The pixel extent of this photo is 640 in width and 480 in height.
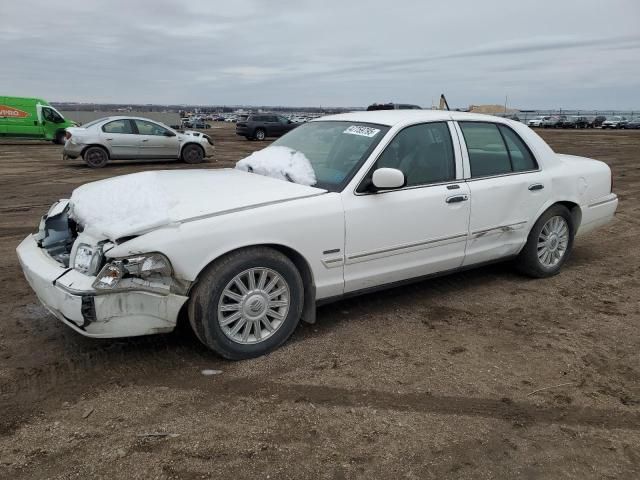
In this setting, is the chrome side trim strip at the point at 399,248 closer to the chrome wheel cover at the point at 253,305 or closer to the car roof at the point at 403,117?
the chrome wheel cover at the point at 253,305

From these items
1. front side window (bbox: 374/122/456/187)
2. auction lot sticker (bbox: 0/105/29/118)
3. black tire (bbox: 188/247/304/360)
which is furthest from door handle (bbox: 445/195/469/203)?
auction lot sticker (bbox: 0/105/29/118)

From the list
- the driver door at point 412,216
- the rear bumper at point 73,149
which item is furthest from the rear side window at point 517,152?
the rear bumper at point 73,149

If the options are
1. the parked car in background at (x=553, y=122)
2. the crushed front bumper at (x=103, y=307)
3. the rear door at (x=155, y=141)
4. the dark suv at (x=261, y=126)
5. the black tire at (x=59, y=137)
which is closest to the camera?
the crushed front bumper at (x=103, y=307)

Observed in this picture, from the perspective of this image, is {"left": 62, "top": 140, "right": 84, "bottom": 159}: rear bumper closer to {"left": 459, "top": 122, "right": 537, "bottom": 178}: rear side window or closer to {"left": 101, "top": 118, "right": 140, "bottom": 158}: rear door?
{"left": 101, "top": 118, "right": 140, "bottom": 158}: rear door

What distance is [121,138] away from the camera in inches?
603

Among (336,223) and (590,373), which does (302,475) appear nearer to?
(336,223)

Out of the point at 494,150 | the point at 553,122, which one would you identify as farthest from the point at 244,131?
the point at 553,122

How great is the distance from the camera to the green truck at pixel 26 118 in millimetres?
23938

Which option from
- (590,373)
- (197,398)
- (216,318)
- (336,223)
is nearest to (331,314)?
(336,223)

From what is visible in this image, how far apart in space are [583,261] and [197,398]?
4.73 metres

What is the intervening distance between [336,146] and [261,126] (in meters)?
27.0

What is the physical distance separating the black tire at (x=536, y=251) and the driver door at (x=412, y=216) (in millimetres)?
960

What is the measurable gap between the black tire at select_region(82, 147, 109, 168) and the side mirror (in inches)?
513

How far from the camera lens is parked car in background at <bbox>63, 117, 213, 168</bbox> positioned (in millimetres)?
14945
